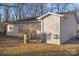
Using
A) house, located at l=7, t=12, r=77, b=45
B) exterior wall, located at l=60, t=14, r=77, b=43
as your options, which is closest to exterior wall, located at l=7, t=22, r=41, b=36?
house, located at l=7, t=12, r=77, b=45

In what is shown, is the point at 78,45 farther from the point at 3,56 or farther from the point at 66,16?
the point at 3,56

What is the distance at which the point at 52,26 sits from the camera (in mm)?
2697

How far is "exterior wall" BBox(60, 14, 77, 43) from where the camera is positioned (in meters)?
2.67

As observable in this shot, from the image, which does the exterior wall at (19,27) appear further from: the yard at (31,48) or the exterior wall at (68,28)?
the exterior wall at (68,28)

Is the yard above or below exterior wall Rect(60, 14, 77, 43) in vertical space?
below

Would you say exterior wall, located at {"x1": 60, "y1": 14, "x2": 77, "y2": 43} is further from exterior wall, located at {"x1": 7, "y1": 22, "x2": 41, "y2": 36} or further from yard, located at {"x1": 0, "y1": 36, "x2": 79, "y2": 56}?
exterior wall, located at {"x1": 7, "y1": 22, "x2": 41, "y2": 36}

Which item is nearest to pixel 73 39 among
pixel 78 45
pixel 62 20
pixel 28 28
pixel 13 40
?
pixel 78 45

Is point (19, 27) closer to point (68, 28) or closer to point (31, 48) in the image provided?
point (31, 48)

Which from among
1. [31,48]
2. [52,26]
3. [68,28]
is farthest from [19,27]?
[68,28]

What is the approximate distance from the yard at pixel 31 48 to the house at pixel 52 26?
70 mm

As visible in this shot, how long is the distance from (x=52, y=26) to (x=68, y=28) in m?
0.19

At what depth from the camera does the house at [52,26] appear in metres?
2.68

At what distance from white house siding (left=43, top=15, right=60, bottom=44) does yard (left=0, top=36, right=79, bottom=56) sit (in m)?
0.07

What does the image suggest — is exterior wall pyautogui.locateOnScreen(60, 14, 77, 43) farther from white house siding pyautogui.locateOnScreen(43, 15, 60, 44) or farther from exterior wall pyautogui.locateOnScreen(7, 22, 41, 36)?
exterior wall pyautogui.locateOnScreen(7, 22, 41, 36)
